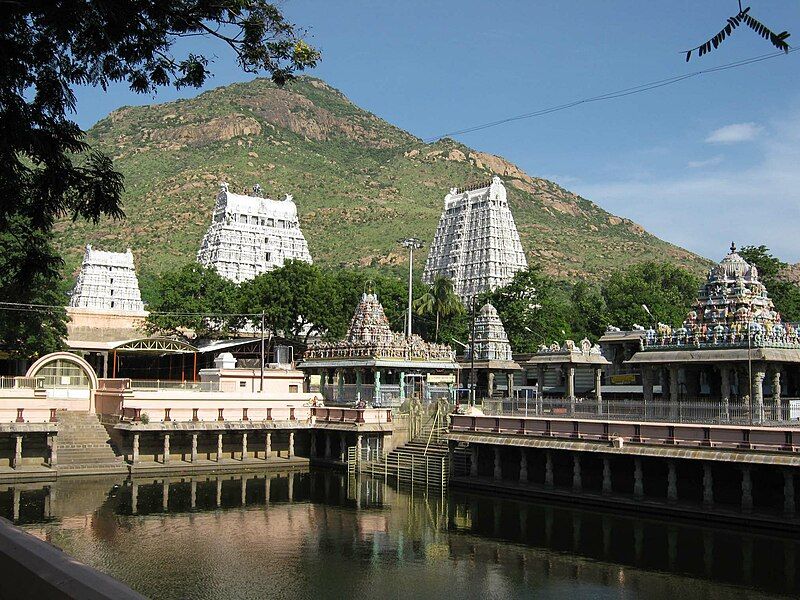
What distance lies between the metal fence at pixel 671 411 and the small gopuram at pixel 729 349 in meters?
2.33

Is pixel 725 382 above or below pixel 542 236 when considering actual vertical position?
below

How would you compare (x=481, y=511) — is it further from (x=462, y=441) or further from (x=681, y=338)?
(x=681, y=338)

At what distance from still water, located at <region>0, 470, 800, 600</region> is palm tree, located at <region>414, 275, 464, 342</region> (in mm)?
49601

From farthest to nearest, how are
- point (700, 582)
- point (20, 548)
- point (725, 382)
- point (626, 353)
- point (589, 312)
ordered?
1. point (589, 312)
2. point (626, 353)
3. point (725, 382)
4. point (700, 582)
5. point (20, 548)

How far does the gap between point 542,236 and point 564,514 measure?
161 m

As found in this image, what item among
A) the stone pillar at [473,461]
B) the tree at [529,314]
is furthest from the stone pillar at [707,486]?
the tree at [529,314]

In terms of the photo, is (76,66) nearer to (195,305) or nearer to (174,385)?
(174,385)

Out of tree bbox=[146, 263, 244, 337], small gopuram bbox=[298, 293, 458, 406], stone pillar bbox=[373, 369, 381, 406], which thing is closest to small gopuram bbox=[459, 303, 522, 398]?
small gopuram bbox=[298, 293, 458, 406]

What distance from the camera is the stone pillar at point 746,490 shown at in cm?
3327

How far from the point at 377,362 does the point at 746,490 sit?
88.7 feet

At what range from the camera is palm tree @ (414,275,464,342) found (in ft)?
301

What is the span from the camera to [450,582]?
26438 mm

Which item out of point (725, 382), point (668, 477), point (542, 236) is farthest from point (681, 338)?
point (542, 236)

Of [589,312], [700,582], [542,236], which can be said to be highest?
[542,236]
